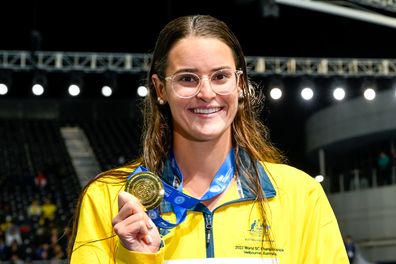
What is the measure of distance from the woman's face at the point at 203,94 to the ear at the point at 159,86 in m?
0.07

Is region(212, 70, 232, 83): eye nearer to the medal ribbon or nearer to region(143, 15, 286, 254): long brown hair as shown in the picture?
region(143, 15, 286, 254): long brown hair

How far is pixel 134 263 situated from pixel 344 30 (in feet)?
56.4

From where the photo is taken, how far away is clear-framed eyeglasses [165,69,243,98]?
1793 mm

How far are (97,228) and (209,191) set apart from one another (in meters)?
0.30

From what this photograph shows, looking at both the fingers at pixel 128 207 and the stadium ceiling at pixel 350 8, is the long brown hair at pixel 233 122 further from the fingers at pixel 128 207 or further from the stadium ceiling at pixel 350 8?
the stadium ceiling at pixel 350 8

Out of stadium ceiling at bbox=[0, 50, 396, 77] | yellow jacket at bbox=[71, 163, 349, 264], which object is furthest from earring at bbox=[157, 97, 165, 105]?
stadium ceiling at bbox=[0, 50, 396, 77]

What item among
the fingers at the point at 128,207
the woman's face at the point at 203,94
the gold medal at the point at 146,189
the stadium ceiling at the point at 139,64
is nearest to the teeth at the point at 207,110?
the woman's face at the point at 203,94

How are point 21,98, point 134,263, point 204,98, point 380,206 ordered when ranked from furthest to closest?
point 21,98 < point 380,206 < point 204,98 < point 134,263

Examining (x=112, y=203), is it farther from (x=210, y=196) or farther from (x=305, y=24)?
(x=305, y=24)

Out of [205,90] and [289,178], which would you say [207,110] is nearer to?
[205,90]

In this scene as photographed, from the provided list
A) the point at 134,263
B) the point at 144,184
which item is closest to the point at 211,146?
the point at 144,184

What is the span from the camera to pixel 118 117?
27375 millimetres

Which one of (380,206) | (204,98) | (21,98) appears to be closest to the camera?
(204,98)

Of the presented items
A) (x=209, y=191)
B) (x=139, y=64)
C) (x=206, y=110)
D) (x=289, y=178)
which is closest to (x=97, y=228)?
(x=209, y=191)
